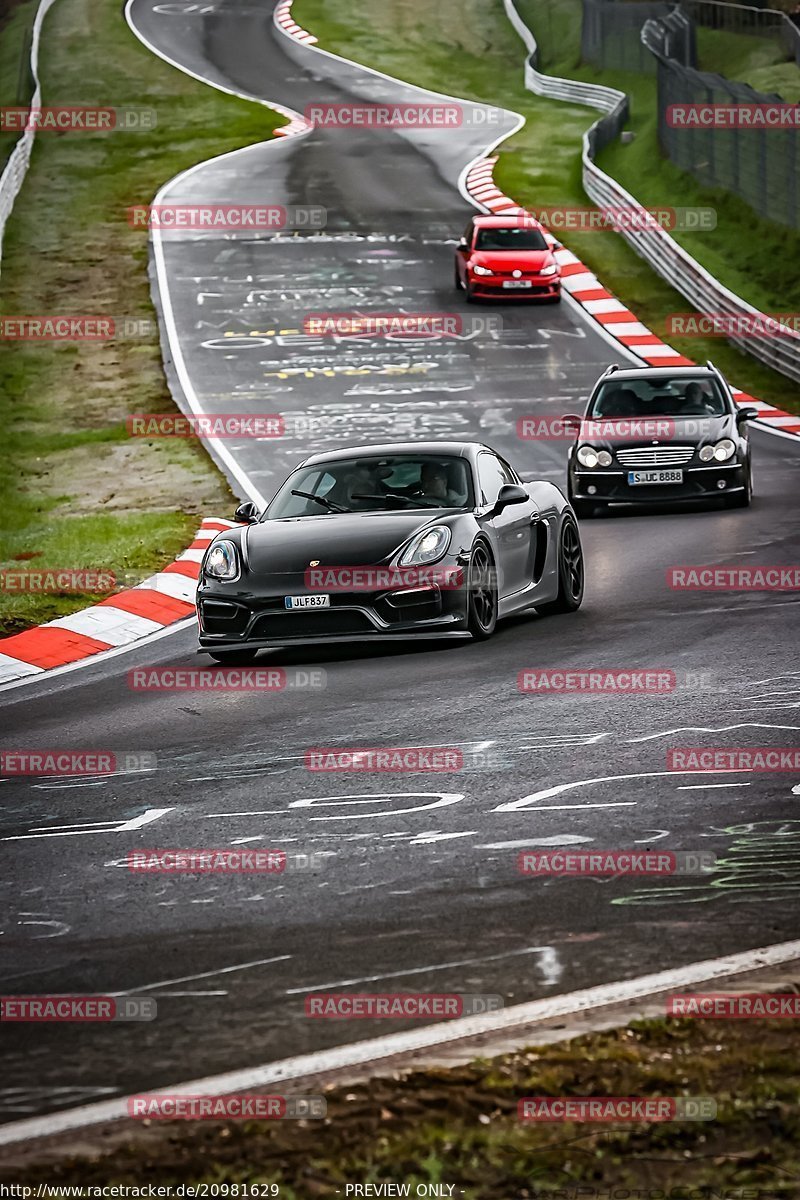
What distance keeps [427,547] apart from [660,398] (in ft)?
29.5

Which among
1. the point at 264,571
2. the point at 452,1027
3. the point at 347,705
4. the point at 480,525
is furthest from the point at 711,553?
the point at 452,1027

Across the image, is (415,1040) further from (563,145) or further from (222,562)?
(563,145)

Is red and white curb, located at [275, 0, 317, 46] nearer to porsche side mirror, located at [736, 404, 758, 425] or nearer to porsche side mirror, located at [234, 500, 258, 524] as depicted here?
porsche side mirror, located at [736, 404, 758, 425]

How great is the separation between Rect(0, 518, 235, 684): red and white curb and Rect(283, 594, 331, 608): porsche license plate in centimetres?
209

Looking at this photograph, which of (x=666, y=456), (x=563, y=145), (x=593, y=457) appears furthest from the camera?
(x=563, y=145)

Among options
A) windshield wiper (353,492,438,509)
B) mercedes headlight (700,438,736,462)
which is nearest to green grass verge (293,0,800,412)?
mercedes headlight (700,438,736,462)

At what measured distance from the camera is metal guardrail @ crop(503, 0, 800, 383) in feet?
94.7

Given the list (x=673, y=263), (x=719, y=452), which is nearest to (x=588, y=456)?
(x=719, y=452)

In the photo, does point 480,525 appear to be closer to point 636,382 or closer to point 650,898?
point 650,898

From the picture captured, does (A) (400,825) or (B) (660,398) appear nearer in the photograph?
(A) (400,825)

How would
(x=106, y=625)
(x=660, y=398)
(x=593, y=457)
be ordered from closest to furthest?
(x=106, y=625) → (x=593, y=457) → (x=660, y=398)

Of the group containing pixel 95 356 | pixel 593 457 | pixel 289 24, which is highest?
pixel 289 24

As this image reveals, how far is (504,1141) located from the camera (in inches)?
165

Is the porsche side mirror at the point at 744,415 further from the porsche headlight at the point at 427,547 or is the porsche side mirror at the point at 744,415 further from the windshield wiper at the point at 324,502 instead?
the porsche headlight at the point at 427,547
